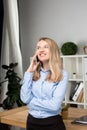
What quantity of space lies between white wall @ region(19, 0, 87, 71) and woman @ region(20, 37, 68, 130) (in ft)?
8.52

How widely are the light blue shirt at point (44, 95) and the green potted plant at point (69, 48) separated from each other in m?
2.34

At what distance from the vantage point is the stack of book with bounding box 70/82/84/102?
400 cm

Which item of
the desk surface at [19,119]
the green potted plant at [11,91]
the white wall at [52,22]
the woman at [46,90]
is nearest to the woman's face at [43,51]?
the woman at [46,90]

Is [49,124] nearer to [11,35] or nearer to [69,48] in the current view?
[69,48]

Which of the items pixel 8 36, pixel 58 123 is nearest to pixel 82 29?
pixel 8 36

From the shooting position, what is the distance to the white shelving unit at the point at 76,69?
3.85 meters

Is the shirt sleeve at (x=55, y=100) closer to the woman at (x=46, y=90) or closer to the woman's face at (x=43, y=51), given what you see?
the woman at (x=46, y=90)

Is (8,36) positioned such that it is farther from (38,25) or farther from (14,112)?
(14,112)

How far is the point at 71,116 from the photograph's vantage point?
2.22m

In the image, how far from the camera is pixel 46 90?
65.2 inches

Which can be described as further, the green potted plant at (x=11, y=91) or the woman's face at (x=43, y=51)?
the green potted plant at (x=11, y=91)

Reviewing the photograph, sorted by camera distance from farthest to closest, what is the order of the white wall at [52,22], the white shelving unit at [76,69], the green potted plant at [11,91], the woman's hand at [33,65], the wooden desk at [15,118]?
the white wall at [52,22], the green potted plant at [11,91], the white shelving unit at [76,69], the wooden desk at [15,118], the woman's hand at [33,65]

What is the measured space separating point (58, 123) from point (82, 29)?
111 inches

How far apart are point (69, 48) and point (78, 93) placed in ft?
2.36
